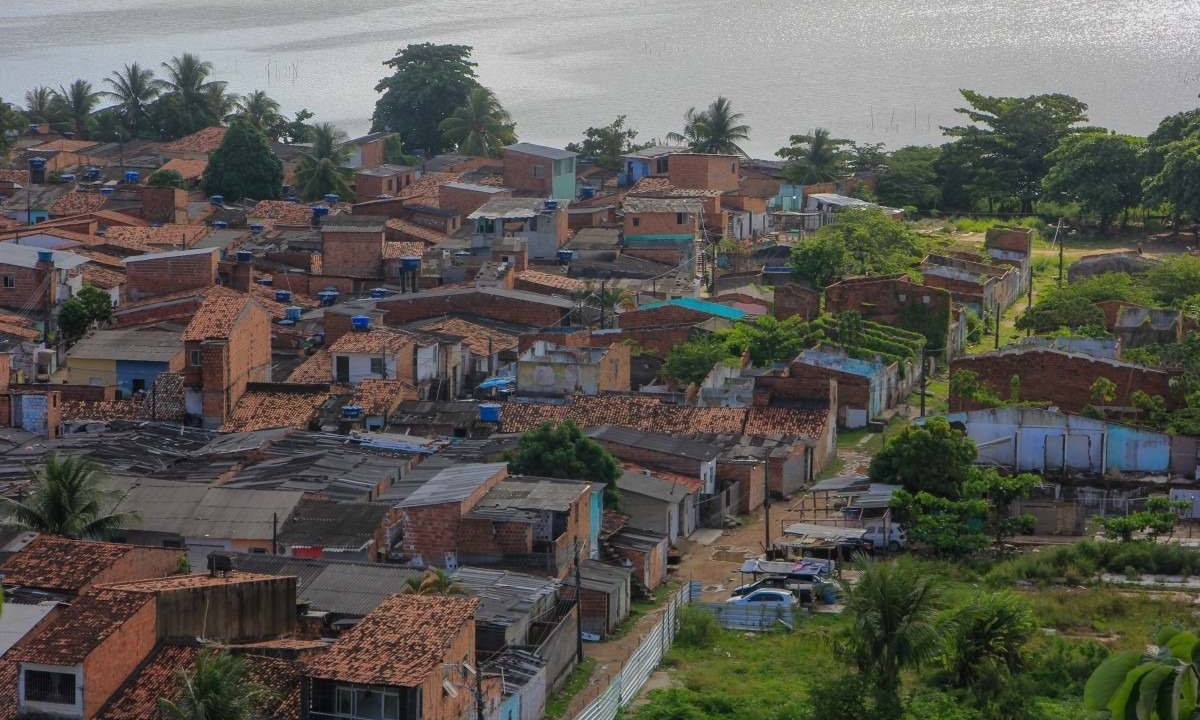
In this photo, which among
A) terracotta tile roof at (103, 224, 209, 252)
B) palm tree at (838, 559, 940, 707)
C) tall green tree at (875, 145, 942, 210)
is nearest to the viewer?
palm tree at (838, 559, 940, 707)

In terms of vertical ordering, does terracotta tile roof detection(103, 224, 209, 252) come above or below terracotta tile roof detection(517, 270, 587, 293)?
above

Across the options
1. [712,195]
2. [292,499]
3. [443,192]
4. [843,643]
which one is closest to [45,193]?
[443,192]

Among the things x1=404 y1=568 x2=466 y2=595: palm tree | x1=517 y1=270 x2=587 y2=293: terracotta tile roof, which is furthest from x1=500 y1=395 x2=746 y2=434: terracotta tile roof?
x1=517 y1=270 x2=587 y2=293: terracotta tile roof

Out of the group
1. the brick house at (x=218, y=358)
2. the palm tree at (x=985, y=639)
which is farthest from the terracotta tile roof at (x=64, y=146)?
the palm tree at (x=985, y=639)

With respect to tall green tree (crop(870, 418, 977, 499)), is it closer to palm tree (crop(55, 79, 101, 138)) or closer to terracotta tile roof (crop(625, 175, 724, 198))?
terracotta tile roof (crop(625, 175, 724, 198))

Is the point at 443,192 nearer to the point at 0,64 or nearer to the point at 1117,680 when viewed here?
the point at 1117,680

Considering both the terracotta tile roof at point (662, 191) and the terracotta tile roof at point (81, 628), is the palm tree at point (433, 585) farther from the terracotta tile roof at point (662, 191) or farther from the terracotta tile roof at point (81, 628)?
the terracotta tile roof at point (662, 191)
